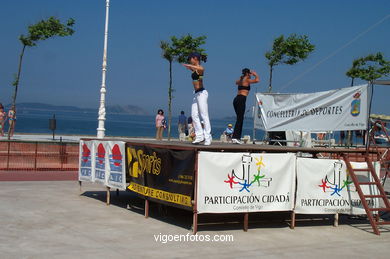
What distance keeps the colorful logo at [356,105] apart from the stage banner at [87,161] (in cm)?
699

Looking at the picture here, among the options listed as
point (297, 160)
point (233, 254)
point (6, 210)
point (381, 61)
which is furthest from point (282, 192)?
point (381, 61)

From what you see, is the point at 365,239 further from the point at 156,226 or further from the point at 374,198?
the point at 156,226

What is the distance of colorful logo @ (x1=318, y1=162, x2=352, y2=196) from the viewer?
1145 cm

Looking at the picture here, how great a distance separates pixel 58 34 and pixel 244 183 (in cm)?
2206

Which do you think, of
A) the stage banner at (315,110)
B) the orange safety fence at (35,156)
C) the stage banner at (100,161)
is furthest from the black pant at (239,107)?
the orange safety fence at (35,156)

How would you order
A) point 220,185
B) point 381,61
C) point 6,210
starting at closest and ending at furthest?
point 220,185 < point 6,210 < point 381,61

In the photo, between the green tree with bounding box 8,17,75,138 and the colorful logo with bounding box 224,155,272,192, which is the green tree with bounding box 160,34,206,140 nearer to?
the green tree with bounding box 8,17,75,138

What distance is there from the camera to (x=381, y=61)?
35125 mm

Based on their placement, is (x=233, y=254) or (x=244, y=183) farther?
(x=244, y=183)

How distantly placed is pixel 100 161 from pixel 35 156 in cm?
871

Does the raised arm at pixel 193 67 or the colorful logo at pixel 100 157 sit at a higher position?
the raised arm at pixel 193 67

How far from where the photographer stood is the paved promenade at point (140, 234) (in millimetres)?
8555

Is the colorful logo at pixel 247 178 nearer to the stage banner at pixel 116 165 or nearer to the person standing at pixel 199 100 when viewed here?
the person standing at pixel 199 100

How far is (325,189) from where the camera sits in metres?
11.4
